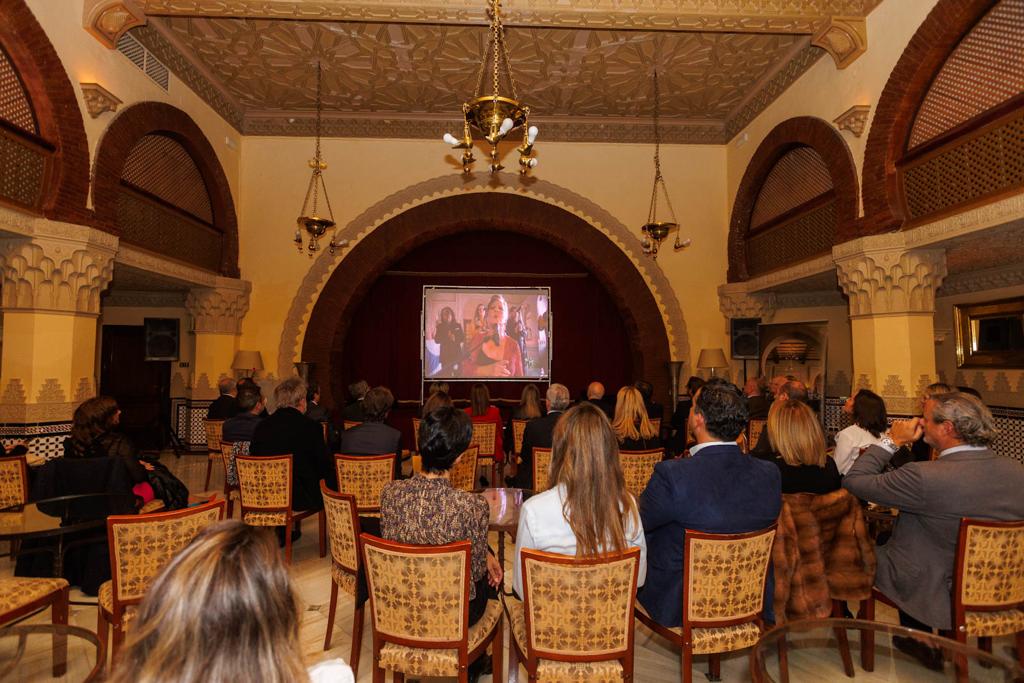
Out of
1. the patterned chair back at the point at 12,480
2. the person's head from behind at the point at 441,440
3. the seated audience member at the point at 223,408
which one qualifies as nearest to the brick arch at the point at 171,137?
the seated audience member at the point at 223,408

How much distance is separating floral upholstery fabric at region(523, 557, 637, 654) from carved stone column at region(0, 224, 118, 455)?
542 cm

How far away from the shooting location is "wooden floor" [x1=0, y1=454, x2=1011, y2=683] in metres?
1.53

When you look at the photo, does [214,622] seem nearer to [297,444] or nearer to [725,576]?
[725,576]

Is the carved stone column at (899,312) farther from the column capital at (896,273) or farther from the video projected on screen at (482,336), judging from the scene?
the video projected on screen at (482,336)

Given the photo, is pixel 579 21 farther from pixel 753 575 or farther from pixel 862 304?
pixel 753 575

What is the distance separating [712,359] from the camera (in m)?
8.47

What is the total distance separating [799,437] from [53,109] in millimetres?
6725

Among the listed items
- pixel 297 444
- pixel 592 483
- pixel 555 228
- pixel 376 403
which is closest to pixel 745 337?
pixel 555 228

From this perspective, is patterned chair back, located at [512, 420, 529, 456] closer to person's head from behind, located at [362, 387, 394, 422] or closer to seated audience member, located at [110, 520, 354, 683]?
person's head from behind, located at [362, 387, 394, 422]

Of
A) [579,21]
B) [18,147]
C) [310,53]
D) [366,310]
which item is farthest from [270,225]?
[579,21]

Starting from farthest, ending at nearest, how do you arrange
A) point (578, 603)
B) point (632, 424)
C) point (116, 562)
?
point (632, 424) < point (116, 562) < point (578, 603)

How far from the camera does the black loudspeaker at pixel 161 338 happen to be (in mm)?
8641

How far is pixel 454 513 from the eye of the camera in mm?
2059

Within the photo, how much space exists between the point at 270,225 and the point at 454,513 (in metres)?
7.95
